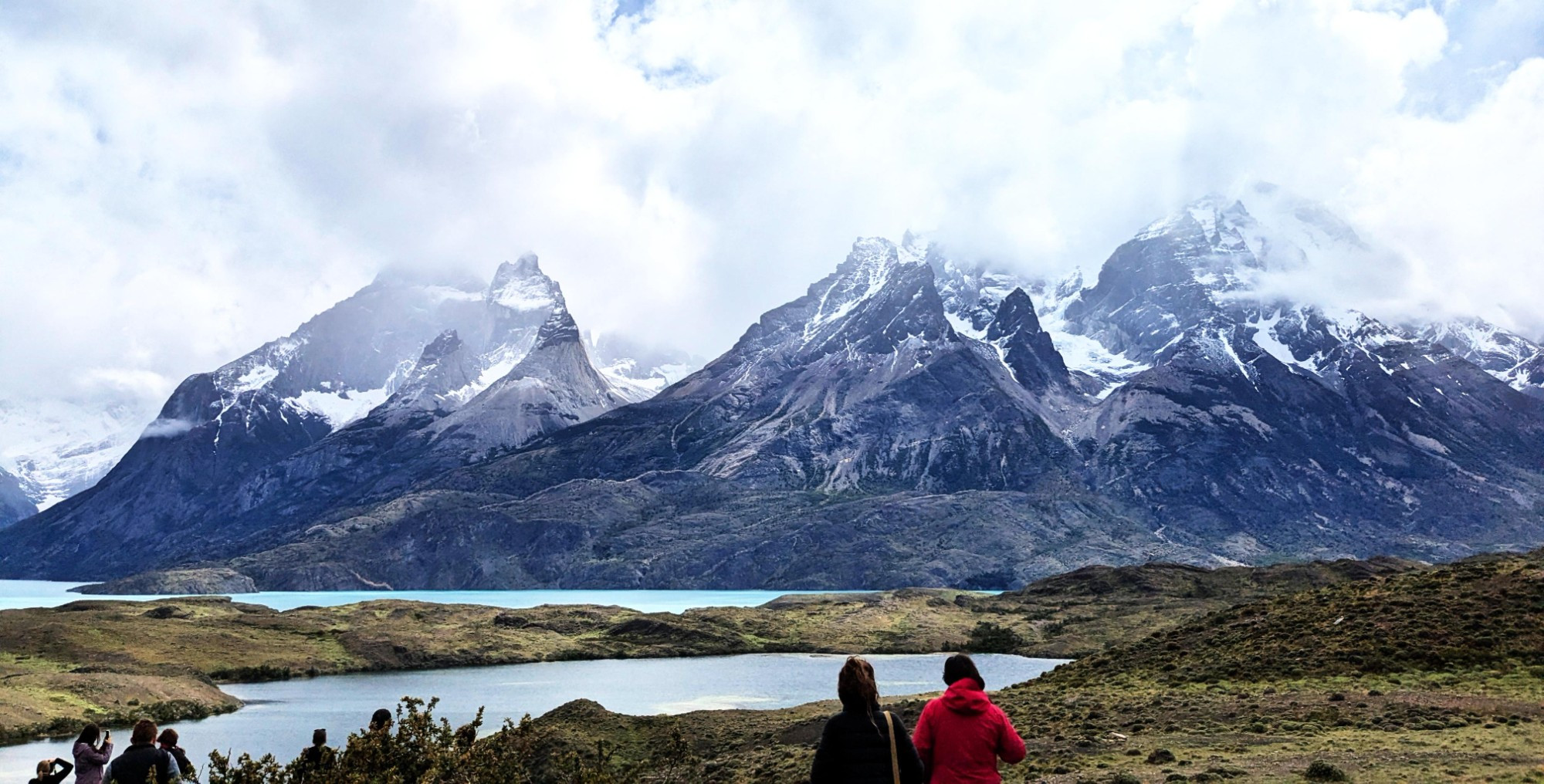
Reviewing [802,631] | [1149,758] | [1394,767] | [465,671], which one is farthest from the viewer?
[802,631]

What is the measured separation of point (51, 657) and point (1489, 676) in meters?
111

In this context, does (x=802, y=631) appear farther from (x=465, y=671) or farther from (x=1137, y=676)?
(x=1137, y=676)

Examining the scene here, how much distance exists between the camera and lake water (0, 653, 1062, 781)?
72562 millimetres

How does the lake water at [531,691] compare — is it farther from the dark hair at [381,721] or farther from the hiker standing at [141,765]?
the hiker standing at [141,765]

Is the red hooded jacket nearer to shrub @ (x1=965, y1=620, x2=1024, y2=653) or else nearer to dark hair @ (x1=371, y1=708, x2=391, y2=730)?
dark hair @ (x1=371, y1=708, x2=391, y2=730)

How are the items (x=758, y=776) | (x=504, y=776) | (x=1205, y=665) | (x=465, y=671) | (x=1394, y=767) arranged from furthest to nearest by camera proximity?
(x=465, y=671), (x=1205, y=665), (x=758, y=776), (x=1394, y=767), (x=504, y=776)

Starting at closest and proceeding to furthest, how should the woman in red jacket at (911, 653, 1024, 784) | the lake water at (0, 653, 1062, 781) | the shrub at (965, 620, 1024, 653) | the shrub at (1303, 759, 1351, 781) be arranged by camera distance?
the woman in red jacket at (911, 653, 1024, 784), the shrub at (1303, 759, 1351, 781), the lake water at (0, 653, 1062, 781), the shrub at (965, 620, 1024, 653)

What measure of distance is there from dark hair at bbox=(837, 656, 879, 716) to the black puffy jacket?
0.09 m

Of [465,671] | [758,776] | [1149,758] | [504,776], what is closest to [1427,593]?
[1149,758]

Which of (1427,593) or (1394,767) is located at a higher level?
(1427,593)

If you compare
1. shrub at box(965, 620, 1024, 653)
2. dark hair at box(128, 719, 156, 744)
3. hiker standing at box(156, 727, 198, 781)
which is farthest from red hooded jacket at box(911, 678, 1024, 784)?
shrub at box(965, 620, 1024, 653)

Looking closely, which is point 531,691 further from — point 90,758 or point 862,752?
point 862,752

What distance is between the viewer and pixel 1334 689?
5191cm

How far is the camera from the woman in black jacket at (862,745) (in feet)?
51.2
